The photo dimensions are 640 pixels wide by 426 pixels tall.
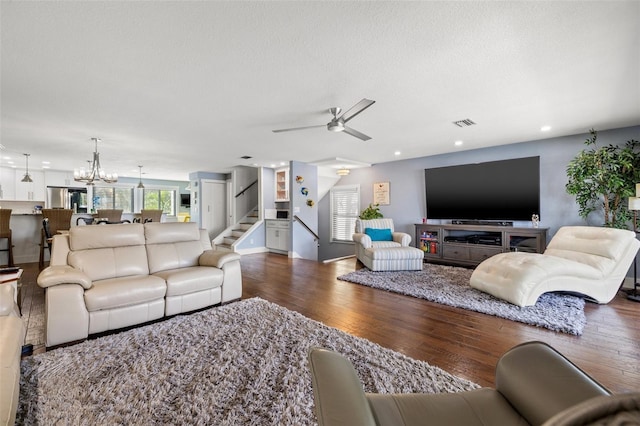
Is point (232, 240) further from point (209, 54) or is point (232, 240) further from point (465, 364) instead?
point (465, 364)

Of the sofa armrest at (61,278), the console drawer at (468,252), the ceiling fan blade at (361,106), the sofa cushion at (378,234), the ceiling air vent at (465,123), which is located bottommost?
the console drawer at (468,252)

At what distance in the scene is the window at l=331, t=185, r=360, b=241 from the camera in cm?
760

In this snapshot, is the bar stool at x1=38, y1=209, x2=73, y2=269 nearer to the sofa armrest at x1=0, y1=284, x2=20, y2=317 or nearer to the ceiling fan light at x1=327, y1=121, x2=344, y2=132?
the sofa armrest at x1=0, y1=284, x2=20, y2=317

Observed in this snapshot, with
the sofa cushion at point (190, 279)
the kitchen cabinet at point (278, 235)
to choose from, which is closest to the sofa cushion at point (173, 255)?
the sofa cushion at point (190, 279)

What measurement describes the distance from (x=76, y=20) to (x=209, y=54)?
2.66 feet

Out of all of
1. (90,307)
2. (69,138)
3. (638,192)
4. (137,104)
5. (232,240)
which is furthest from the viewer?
(232,240)

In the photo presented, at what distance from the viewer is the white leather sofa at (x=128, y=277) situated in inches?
91.9

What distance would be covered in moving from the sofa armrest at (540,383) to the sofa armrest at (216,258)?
9.62 ft

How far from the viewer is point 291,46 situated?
205 cm

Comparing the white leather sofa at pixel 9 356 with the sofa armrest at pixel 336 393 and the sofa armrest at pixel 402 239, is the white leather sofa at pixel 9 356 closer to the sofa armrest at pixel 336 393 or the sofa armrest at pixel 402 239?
the sofa armrest at pixel 336 393

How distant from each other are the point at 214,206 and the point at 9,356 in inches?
297

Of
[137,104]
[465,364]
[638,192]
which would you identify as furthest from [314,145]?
[638,192]

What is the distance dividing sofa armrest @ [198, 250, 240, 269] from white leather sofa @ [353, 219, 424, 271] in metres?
2.50

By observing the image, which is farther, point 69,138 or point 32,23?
point 69,138
